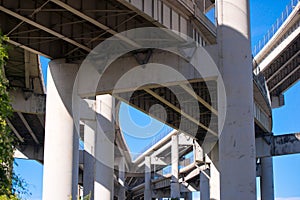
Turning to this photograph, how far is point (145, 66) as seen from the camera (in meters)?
25.4

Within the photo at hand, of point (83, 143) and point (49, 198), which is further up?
point (83, 143)

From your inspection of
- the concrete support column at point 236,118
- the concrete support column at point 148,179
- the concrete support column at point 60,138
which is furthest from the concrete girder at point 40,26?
the concrete support column at point 148,179

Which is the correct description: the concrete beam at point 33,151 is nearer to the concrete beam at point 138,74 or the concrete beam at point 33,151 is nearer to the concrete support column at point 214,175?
the concrete support column at point 214,175

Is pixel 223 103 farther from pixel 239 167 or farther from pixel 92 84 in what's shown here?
pixel 92 84

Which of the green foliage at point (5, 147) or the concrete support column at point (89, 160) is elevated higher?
the concrete support column at point (89, 160)

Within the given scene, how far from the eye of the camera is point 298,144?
42469 mm

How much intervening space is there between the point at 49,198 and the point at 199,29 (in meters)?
10.2

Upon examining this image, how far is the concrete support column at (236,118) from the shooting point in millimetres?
22500

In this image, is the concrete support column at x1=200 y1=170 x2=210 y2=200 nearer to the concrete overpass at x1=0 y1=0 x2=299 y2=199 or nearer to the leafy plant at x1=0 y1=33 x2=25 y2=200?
the concrete overpass at x1=0 y1=0 x2=299 y2=199

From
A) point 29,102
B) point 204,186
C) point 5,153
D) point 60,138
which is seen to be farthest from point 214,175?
point 5,153

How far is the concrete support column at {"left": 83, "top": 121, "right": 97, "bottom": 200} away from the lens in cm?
4588

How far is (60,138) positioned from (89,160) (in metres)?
21.0

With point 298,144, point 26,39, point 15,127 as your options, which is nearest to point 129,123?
point 15,127

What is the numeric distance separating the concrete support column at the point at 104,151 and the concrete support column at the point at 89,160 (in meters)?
8.79
